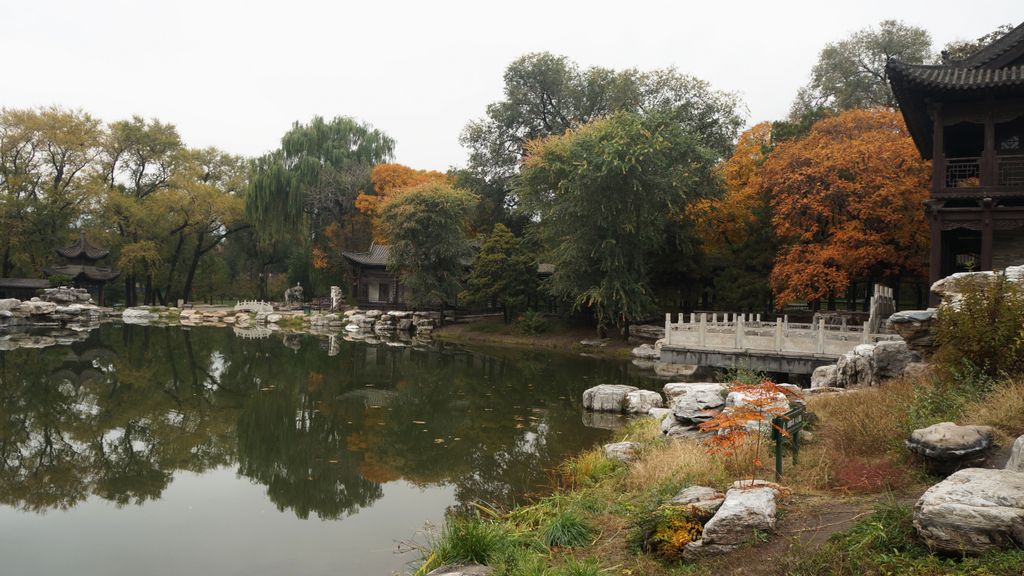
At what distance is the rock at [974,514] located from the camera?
11.6 ft

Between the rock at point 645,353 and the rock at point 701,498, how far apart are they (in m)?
16.5

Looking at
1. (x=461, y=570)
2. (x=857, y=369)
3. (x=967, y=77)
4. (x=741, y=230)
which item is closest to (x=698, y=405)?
(x=857, y=369)

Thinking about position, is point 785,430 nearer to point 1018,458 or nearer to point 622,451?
point 1018,458

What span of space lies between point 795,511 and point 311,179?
3758 centimetres

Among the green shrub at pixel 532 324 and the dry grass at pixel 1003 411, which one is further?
the green shrub at pixel 532 324

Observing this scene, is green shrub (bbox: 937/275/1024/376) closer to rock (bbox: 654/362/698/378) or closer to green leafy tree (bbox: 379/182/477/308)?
rock (bbox: 654/362/698/378)

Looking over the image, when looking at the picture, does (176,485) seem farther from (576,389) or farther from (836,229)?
(836,229)

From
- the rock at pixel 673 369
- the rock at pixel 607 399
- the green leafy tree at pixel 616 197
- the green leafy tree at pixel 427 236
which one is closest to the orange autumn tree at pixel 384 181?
the green leafy tree at pixel 427 236

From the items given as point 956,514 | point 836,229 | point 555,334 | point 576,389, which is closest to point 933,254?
point 836,229

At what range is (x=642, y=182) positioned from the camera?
2319cm

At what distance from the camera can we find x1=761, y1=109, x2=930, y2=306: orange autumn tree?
19.8 meters

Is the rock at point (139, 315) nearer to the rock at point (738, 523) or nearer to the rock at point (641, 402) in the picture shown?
the rock at point (641, 402)

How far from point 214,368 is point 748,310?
18.7 meters

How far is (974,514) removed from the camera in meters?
3.62
